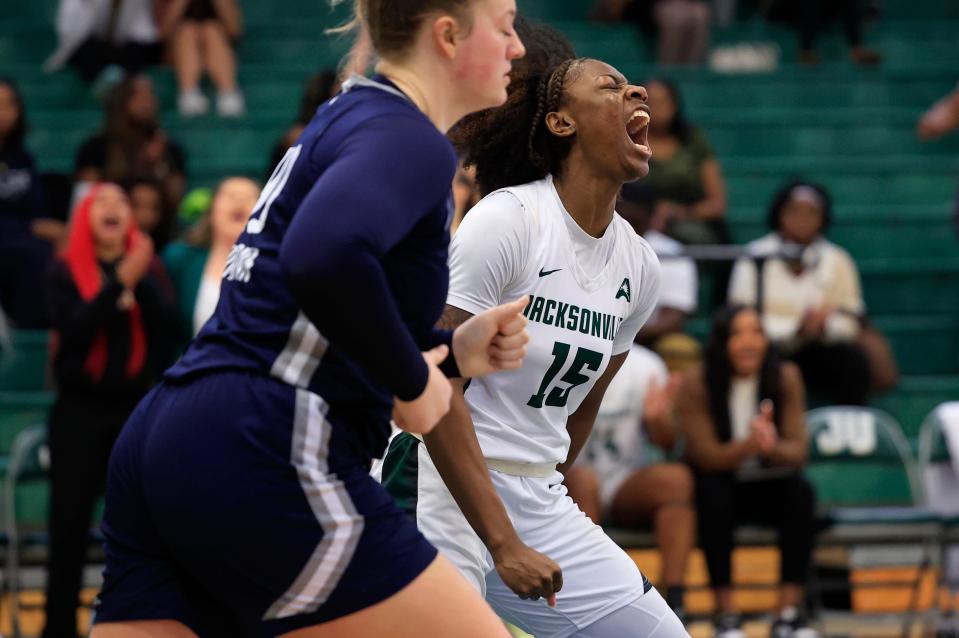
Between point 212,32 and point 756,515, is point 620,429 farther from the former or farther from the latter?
point 212,32

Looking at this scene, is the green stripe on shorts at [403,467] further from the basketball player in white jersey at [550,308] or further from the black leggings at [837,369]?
the black leggings at [837,369]

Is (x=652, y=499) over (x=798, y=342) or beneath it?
beneath

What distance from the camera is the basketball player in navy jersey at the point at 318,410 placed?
2139mm

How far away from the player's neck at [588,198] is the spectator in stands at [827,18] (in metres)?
7.79

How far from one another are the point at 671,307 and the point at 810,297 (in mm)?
747

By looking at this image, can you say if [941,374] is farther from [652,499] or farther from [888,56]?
[888,56]

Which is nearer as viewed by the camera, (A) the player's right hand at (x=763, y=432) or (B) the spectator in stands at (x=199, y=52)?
(A) the player's right hand at (x=763, y=432)

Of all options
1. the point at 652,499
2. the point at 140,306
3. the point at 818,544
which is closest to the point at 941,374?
the point at 818,544

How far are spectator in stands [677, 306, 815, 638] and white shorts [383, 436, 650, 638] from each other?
308 cm

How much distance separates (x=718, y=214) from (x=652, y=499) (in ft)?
8.16

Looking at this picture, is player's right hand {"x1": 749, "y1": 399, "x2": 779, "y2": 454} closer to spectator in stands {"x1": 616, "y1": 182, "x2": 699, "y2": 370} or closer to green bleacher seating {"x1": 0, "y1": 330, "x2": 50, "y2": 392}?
spectator in stands {"x1": 616, "y1": 182, "x2": 699, "y2": 370}

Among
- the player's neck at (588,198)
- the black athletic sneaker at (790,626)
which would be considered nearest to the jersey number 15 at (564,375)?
the player's neck at (588,198)

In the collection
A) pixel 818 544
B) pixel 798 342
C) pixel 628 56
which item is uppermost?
pixel 628 56

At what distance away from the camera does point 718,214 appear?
830cm
